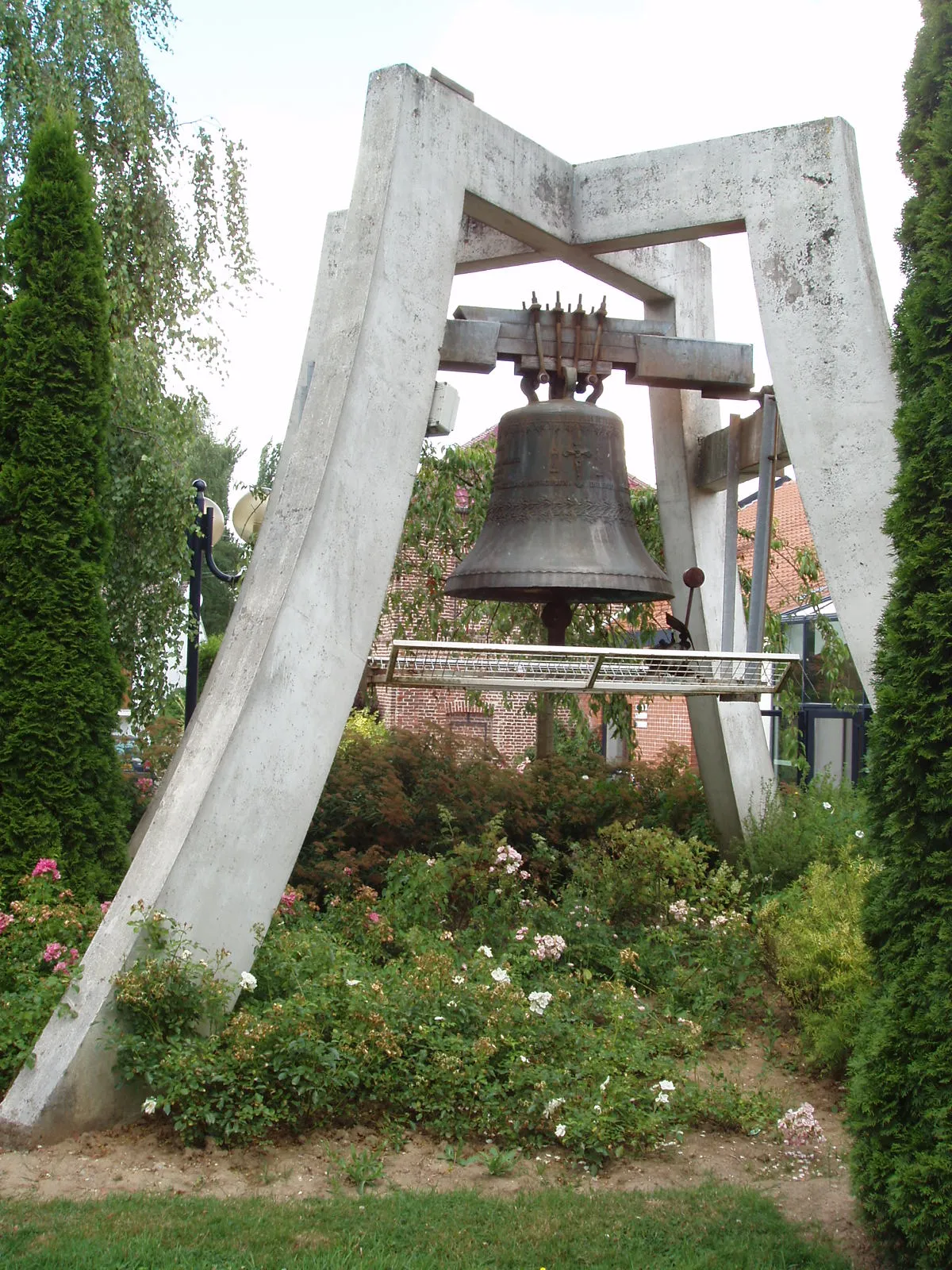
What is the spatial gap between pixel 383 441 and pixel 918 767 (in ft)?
8.40

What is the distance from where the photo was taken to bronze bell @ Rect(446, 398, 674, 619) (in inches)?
207

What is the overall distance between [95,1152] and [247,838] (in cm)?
117

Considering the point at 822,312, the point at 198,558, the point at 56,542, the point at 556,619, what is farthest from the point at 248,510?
the point at 822,312

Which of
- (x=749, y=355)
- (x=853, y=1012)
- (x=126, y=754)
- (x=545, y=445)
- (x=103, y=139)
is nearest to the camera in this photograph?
(x=853, y=1012)

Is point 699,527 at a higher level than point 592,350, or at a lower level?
lower

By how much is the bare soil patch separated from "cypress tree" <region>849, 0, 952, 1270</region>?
1.75ft

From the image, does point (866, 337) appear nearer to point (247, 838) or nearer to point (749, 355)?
point (749, 355)

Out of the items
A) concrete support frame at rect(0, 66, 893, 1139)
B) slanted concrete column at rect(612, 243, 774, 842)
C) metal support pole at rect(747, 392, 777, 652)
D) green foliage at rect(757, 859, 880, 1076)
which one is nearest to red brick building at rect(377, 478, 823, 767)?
slanted concrete column at rect(612, 243, 774, 842)

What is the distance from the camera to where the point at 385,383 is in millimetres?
4867

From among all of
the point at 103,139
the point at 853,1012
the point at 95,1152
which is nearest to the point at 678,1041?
the point at 853,1012

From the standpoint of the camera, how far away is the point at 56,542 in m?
6.14

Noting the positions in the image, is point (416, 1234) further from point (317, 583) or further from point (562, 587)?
point (562, 587)

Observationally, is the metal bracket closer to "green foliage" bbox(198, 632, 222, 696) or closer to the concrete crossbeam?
the concrete crossbeam

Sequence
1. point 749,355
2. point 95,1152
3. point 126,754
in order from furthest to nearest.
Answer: point 126,754 → point 749,355 → point 95,1152
